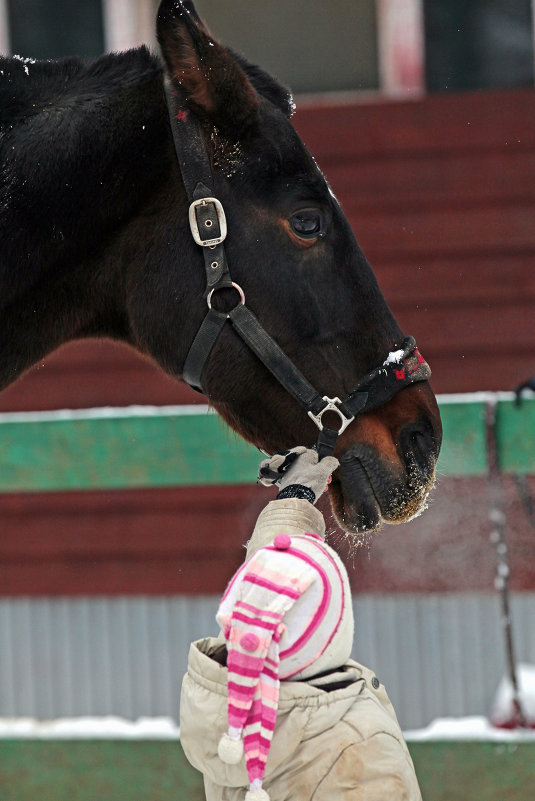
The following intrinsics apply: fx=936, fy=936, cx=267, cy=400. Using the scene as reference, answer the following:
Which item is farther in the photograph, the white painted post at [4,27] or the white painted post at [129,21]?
the white painted post at [4,27]

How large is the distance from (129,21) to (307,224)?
16.0 ft

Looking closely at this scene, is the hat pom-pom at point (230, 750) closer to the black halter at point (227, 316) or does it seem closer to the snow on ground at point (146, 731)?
the black halter at point (227, 316)

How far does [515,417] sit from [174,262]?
4.38 feet

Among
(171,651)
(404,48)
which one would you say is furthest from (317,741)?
(404,48)

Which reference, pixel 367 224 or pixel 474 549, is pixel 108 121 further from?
pixel 367 224

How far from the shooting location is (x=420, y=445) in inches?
77.5

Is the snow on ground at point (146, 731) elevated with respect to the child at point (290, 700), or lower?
lower

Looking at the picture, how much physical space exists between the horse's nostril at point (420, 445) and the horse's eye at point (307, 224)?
460mm

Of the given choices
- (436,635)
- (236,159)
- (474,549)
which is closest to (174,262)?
(236,159)

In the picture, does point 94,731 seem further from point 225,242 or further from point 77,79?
point 77,79

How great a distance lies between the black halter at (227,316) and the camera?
1.97 m

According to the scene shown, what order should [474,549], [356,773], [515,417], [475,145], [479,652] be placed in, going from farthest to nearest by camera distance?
[475,145] → [479,652] → [474,549] → [515,417] → [356,773]

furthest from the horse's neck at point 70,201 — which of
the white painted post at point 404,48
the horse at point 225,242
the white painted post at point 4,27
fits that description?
the white painted post at point 4,27

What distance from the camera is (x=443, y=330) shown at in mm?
5961
